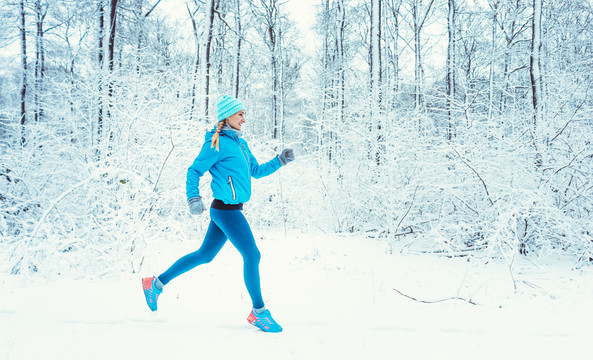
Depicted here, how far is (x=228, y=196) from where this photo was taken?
2217 millimetres

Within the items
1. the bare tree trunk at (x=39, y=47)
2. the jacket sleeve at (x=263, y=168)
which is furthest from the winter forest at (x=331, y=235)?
the bare tree trunk at (x=39, y=47)

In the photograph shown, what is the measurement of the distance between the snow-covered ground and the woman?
317 mm

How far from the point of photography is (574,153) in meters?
3.90

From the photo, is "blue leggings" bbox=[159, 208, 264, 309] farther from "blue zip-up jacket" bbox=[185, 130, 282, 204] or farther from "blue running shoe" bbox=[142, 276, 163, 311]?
"blue running shoe" bbox=[142, 276, 163, 311]

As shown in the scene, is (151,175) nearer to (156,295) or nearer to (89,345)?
(156,295)

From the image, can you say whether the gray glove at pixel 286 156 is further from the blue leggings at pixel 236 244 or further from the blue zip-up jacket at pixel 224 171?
the blue leggings at pixel 236 244

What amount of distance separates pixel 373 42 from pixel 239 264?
5665 millimetres

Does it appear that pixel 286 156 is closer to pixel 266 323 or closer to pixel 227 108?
pixel 227 108

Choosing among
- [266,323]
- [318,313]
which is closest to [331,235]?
[318,313]

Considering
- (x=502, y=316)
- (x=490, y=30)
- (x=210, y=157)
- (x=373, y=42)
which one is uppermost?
(x=490, y=30)

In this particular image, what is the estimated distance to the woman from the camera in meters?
2.22

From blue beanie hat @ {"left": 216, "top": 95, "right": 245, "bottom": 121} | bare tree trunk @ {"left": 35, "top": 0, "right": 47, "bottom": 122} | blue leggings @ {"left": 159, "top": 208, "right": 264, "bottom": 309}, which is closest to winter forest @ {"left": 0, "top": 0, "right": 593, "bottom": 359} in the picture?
blue leggings @ {"left": 159, "top": 208, "right": 264, "bottom": 309}

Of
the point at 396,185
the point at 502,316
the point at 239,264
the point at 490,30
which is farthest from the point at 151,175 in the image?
the point at 490,30

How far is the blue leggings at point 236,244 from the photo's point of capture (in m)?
2.21
